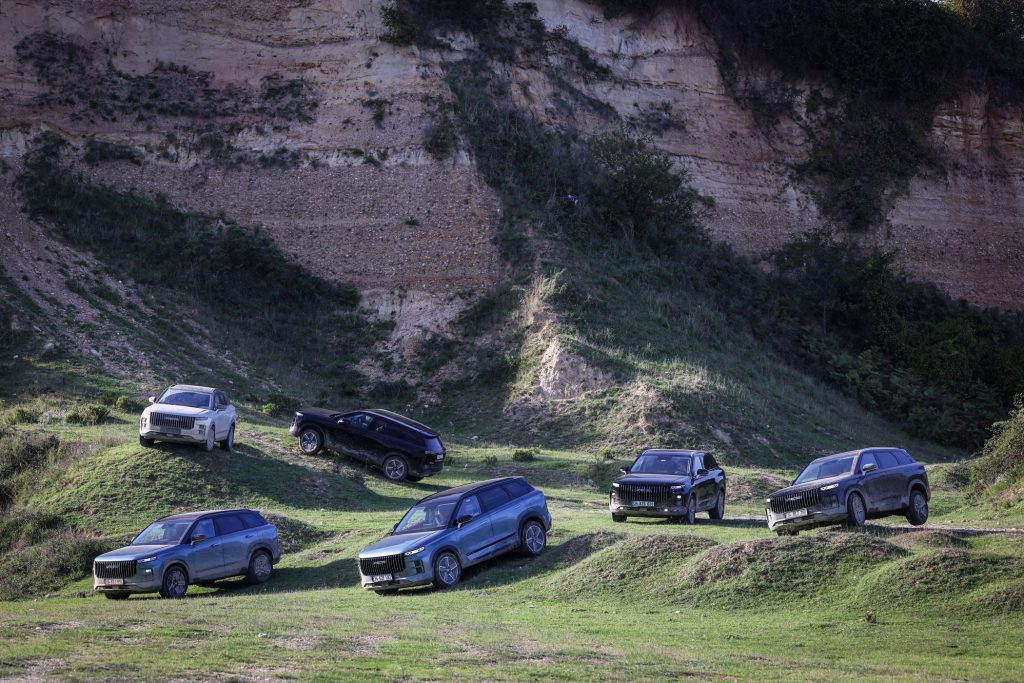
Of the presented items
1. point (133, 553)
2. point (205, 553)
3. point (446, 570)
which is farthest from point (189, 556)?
point (446, 570)

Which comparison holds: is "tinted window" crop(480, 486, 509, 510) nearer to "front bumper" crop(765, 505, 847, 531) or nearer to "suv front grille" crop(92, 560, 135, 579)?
"front bumper" crop(765, 505, 847, 531)

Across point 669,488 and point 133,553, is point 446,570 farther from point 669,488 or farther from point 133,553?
point 669,488

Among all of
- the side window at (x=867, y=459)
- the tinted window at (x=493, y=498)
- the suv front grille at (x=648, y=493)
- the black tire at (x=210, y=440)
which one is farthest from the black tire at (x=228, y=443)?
the side window at (x=867, y=459)

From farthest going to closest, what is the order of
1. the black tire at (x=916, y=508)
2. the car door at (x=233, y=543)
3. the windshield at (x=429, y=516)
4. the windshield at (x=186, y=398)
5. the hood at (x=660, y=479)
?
the windshield at (x=186, y=398), the hood at (x=660, y=479), the black tire at (x=916, y=508), the car door at (x=233, y=543), the windshield at (x=429, y=516)

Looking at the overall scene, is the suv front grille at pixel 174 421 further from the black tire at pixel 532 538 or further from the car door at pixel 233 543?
the black tire at pixel 532 538

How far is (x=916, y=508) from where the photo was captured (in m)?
22.0

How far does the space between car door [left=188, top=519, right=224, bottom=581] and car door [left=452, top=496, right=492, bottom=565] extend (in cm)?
439

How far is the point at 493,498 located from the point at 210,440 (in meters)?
10.8

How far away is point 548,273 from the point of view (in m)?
47.1

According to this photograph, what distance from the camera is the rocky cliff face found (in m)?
49.1

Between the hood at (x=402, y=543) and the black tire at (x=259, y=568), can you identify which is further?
the black tire at (x=259, y=568)

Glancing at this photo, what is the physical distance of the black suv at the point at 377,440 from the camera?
31625 millimetres

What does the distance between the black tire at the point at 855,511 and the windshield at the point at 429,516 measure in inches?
283

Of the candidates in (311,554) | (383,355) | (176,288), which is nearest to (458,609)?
(311,554)
